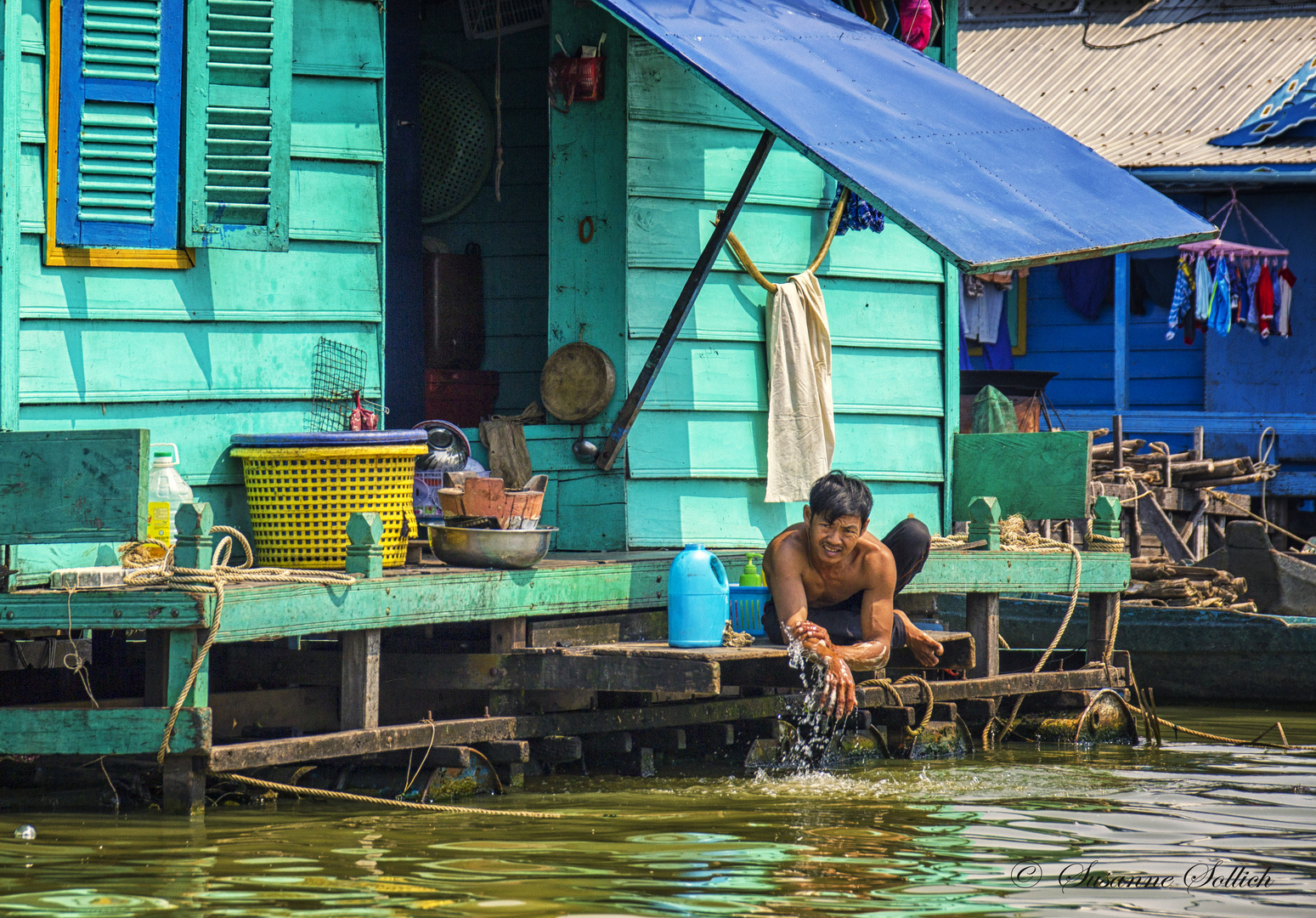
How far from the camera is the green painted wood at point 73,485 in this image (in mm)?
5828

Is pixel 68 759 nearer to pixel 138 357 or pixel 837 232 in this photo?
pixel 138 357

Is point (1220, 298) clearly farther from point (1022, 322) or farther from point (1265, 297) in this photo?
point (1022, 322)

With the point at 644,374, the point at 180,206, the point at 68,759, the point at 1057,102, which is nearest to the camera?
the point at 68,759

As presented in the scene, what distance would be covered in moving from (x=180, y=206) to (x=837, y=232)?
3685 millimetres

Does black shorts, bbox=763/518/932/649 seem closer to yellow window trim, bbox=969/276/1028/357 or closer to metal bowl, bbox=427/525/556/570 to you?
metal bowl, bbox=427/525/556/570

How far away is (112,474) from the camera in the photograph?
5.84 m

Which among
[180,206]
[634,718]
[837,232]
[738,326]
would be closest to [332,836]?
[634,718]

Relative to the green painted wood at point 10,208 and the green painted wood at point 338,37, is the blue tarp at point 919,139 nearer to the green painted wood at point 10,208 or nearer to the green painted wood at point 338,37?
the green painted wood at point 338,37

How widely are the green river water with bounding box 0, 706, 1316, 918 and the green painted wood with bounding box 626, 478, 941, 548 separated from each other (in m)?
1.47

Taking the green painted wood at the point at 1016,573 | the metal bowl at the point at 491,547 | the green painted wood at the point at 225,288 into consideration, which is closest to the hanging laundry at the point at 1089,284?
the green painted wood at the point at 1016,573

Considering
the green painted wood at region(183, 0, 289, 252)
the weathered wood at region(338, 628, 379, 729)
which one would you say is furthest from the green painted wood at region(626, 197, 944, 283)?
the weathered wood at region(338, 628, 379, 729)

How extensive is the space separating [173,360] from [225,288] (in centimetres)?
41

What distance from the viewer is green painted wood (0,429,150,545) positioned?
5828 millimetres

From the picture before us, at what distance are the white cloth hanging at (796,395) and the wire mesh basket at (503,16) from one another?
228 cm
